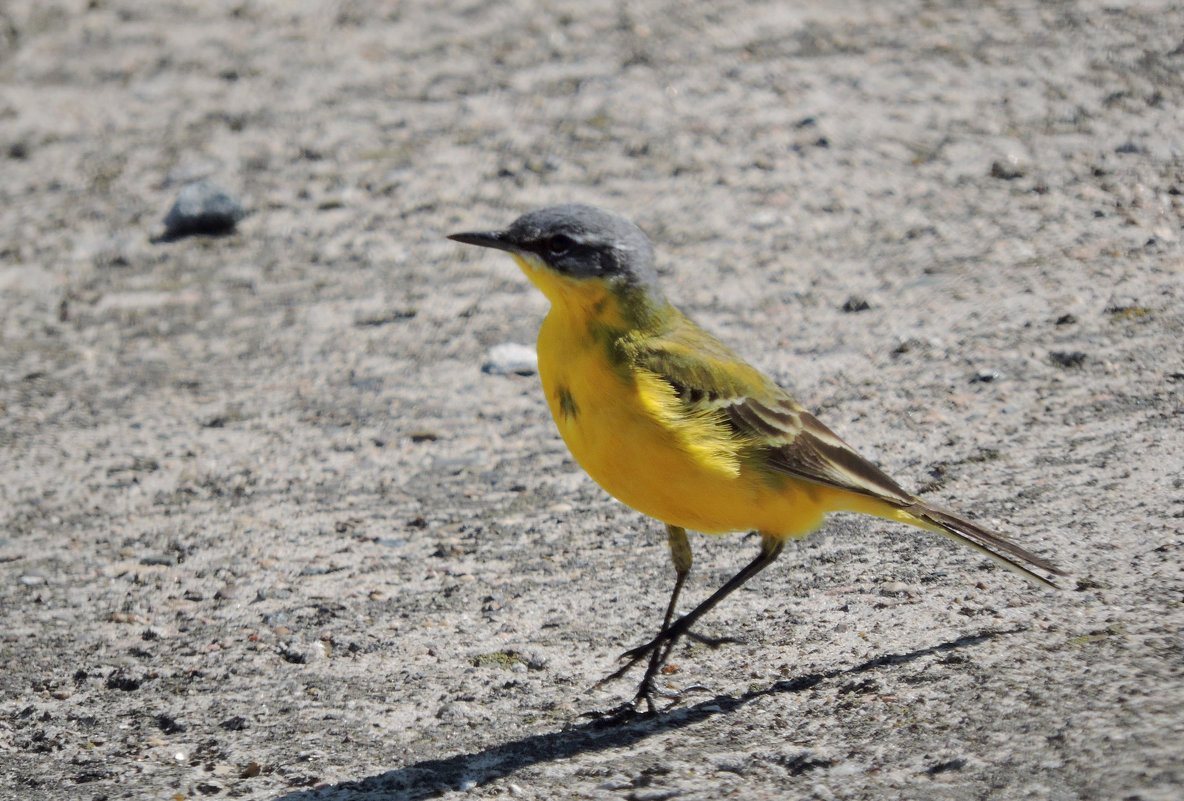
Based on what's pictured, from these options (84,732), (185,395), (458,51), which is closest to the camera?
(84,732)

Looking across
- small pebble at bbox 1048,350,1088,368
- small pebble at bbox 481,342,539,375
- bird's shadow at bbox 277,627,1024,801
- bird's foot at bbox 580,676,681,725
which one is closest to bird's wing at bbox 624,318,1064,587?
bird's shadow at bbox 277,627,1024,801

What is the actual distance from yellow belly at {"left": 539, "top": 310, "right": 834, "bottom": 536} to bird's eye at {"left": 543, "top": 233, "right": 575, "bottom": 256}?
32 cm

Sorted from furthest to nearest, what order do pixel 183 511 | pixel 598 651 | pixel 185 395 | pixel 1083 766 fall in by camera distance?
Result: pixel 185 395 → pixel 183 511 → pixel 598 651 → pixel 1083 766

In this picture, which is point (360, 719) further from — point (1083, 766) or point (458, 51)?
point (458, 51)

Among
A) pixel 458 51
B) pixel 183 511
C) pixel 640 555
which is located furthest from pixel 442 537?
pixel 458 51

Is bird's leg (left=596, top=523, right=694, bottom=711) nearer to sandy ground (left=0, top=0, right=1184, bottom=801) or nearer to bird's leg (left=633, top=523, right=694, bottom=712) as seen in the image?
bird's leg (left=633, top=523, right=694, bottom=712)

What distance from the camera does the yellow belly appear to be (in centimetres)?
415

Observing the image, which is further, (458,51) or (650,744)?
(458,51)

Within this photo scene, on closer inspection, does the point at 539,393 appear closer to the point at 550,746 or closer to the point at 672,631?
the point at 672,631

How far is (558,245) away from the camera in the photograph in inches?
180

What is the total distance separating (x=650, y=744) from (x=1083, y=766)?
1367 millimetres

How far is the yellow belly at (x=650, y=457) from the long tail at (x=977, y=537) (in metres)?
0.33

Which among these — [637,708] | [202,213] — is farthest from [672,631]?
[202,213]

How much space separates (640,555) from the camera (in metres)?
5.40
